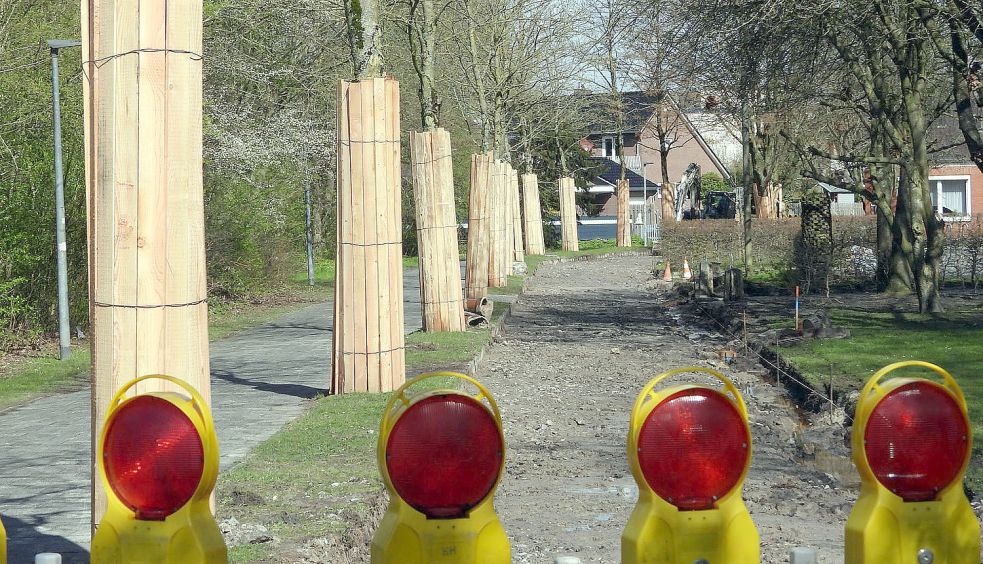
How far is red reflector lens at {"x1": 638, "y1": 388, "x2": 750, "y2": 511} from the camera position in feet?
12.5

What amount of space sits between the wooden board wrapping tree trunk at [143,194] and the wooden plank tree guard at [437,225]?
1354 centimetres

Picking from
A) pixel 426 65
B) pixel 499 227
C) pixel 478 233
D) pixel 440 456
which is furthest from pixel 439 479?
pixel 499 227

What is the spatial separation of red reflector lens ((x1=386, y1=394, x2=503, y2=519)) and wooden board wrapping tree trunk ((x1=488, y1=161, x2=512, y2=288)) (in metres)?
23.8

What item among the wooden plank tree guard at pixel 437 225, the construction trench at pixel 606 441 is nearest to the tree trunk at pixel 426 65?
the wooden plank tree guard at pixel 437 225

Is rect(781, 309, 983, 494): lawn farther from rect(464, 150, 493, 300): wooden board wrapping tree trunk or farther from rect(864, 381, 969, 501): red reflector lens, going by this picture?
rect(464, 150, 493, 300): wooden board wrapping tree trunk

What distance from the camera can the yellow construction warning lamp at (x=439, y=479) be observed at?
12.4ft

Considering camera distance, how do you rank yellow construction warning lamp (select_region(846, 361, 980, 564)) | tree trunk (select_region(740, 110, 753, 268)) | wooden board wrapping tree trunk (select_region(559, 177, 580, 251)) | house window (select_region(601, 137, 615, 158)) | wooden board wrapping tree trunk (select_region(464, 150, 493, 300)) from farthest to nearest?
house window (select_region(601, 137, 615, 158)) < wooden board wrapping tree trunk (select_region(559, 177, 580, 251)) < tree trunk (select_region(740, 110, 753, 268)) < wooden board wrapping tree trunk (select_region(464, 150, 493, 300)) < yellow construction warning lamp (select_region(846, 361, 980, 564))

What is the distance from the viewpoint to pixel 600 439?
10.9 m

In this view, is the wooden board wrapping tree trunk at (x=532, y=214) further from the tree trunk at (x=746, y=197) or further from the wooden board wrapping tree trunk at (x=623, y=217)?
the tree trunk at (x=746, y=197)

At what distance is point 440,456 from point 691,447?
0.80 meters

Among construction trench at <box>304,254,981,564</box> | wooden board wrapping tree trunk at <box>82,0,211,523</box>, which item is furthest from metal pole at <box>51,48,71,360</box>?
wooden board wrapping tree trunk at <box>82,0,211,523</box>

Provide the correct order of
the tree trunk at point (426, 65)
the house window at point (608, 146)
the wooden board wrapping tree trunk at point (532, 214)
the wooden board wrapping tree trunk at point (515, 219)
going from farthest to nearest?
the house window at point (608, 146), the wooden board wrapping tree trunk at point (532, 214), the wooden board wrapping tree trunk at point (515, 219), the tree trunk at point (426, 65)

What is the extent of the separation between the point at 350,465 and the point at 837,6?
11.7m

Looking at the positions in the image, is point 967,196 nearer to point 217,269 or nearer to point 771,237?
point 771,237
